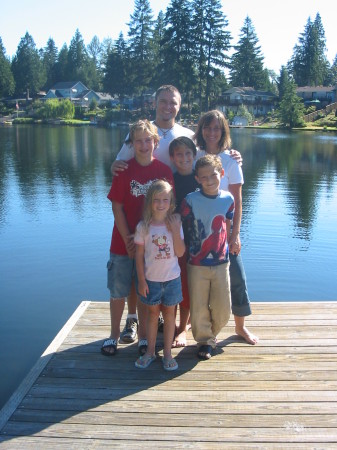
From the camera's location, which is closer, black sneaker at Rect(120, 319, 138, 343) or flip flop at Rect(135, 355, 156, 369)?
flip flop at Rect(135, 355, 156, 369)

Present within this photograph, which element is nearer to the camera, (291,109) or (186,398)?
(186,398)

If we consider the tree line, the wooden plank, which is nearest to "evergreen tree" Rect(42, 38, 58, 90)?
the tree line

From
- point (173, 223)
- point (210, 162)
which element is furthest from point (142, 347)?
point (210, 162)

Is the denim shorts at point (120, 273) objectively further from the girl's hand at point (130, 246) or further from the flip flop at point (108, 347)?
the flip flop at point (108, 347)

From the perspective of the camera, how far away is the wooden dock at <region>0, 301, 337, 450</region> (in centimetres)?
264

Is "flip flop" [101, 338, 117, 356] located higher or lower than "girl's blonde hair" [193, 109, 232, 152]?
lower

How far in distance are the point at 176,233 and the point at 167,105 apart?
0.99m

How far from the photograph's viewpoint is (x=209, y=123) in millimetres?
3482

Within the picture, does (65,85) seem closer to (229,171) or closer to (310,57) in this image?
(310,57)

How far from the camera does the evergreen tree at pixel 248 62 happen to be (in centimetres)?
6769

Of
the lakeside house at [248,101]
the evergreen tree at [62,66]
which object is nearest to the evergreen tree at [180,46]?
the lakeside house at [248,101]

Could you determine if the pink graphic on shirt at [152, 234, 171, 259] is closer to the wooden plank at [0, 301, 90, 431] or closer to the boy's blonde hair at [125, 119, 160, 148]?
the boy's blonde hair at [125, 119, 160, 148]

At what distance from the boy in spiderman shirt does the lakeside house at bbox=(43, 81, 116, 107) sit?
7320 cm

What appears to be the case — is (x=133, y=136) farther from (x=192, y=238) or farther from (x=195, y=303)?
(x=195, y=303)
